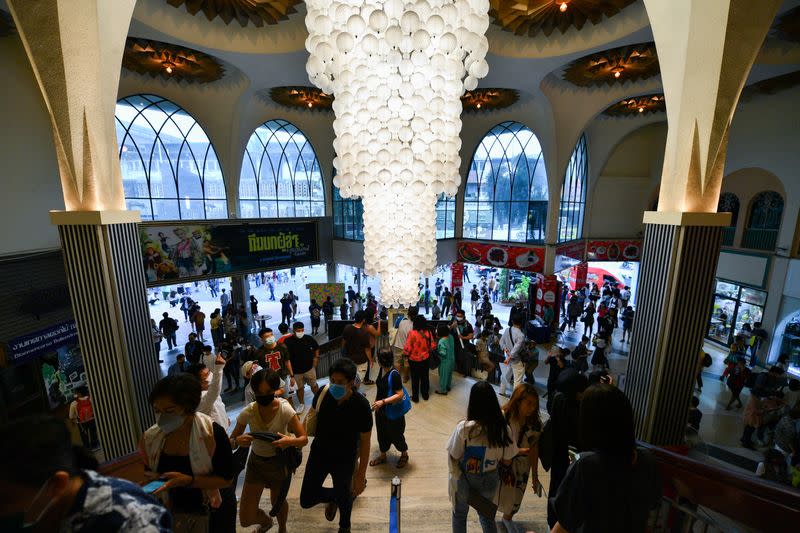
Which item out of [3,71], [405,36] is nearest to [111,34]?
[405,36]

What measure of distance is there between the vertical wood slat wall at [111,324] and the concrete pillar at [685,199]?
5.86 meters

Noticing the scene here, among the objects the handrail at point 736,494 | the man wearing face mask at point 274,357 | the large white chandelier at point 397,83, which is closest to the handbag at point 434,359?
the man wearing face mask at point 274,357

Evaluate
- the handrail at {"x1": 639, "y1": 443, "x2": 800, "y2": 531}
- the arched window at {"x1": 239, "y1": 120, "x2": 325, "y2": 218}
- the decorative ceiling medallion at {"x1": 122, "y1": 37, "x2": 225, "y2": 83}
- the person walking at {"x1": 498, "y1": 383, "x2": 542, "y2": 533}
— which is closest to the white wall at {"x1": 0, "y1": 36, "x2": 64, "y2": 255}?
the decorative ceiling medallion at {"x1": 122, "y1": 37, "x2": 225, "y2": 83}

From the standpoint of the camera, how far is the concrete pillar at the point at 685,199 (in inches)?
129

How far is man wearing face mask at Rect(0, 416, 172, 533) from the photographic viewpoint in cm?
112

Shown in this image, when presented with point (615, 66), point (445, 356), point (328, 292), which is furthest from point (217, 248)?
point (615, 66)

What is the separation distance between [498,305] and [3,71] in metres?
18.0

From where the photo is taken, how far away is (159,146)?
40.4ft

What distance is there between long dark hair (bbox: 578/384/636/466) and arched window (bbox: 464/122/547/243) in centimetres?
1385

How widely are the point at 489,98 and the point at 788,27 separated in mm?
7515

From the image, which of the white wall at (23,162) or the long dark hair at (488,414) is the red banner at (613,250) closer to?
the long dark hair at (488,414)

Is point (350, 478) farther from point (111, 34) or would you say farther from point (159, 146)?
point (159, 146)

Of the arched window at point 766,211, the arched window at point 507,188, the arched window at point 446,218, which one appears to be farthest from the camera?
Answer: the arched window at point 446,218

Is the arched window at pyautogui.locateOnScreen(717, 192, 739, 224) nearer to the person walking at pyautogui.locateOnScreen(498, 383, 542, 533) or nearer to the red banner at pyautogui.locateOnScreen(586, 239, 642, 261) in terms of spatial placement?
the red banner at pyautogui.locateOnScreen(586, 239, 642, 261)
